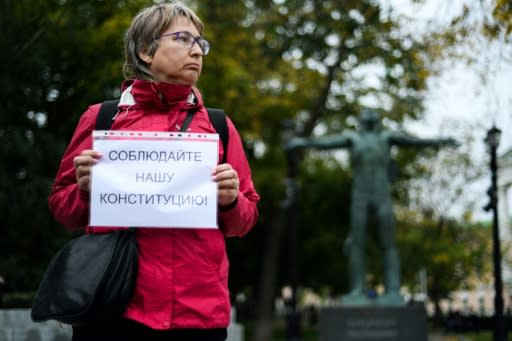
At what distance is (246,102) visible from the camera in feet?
77.4

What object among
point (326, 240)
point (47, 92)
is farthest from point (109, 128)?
point (326, 240)

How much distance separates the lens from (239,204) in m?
2.58

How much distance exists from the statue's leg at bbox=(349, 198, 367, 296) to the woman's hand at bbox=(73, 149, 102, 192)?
11.9 meters

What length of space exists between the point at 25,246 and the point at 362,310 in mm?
6275

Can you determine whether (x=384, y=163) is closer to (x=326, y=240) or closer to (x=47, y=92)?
(x=47, y=92)

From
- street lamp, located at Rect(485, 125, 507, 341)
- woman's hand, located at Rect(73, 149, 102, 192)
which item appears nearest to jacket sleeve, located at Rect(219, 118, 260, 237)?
woman's hand, located at Rect(73, 149, 102, 192)

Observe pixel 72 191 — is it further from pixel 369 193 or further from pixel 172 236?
pixel 369 193

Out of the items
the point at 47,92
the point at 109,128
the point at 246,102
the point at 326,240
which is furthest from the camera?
the point at 326,240

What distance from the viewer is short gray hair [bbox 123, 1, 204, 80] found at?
2.71 m

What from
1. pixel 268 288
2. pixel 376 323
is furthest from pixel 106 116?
pixel 268 288

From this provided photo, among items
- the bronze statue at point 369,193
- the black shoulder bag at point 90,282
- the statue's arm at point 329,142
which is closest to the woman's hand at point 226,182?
the black shoulder bag at point 90,282

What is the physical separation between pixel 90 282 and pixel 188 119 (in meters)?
0.69

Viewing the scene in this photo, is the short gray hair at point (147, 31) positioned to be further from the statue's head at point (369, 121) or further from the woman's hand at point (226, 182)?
the statue's head at point (369, 121)

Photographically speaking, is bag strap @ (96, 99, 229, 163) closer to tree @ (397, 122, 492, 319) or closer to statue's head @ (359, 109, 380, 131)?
statue's head @ (359, 109, 380, 131)
